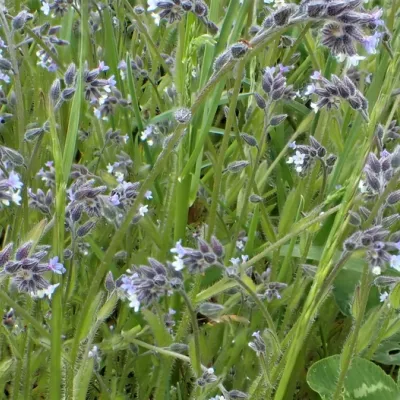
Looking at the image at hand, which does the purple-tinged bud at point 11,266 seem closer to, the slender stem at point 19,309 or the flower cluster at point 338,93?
the slender stem at point 19,309

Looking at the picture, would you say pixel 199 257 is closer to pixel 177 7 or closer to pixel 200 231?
pixel 200 231

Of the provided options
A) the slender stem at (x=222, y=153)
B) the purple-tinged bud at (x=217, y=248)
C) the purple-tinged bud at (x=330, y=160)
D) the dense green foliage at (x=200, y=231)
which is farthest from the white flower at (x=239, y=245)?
the purple-tinged bud at (x=217, y=248)

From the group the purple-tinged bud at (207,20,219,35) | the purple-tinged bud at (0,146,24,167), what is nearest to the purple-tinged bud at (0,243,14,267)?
the purple-tinged bud at (0,146,24,167)

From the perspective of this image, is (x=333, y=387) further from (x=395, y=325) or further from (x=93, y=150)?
(x=93, y=150)

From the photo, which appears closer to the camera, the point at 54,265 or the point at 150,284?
the point at 54,265

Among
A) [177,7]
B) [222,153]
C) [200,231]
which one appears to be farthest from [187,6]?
[200,231]

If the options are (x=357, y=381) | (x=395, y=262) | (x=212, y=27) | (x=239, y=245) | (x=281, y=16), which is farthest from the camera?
(x=239, y=245)

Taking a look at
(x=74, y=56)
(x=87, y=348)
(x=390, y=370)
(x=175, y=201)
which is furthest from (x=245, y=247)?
(x=74, y=56)

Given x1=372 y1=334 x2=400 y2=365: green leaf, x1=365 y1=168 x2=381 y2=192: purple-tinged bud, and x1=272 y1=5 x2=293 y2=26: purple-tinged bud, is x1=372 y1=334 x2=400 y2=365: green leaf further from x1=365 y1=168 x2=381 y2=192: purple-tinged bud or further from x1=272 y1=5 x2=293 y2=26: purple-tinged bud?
x1=272 y1=5 x2=293 y2=26: purple-tinged bud
